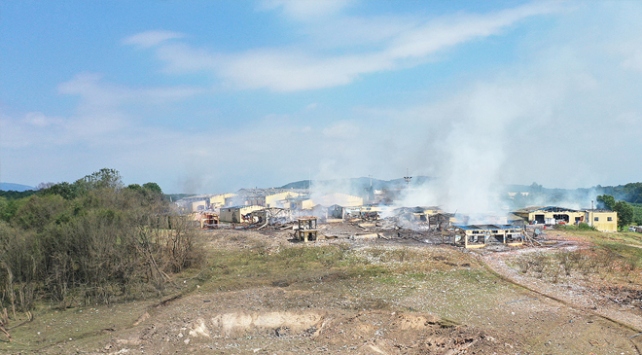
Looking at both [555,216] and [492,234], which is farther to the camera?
[555,216]

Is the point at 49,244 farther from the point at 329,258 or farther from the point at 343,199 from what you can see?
the point at 343,199

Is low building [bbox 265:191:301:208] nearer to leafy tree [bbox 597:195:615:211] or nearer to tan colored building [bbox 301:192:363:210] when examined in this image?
tan colored building [bbox 301:192:363:210]

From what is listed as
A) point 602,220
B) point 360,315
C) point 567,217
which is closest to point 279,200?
point 567,217

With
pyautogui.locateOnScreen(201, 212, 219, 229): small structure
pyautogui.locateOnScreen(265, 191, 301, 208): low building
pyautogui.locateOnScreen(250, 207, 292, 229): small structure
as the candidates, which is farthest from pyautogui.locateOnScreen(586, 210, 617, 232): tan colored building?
pyautogui.locateOnScreen(201, 212, 219, 229): small structure

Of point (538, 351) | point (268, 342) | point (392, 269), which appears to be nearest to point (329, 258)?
point (392, 269)

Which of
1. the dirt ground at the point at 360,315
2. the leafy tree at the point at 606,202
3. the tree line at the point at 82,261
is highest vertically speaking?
the leafy tree at the point at 606,202

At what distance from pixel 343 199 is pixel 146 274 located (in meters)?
49.6

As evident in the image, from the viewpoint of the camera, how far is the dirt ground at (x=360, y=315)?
1398cm

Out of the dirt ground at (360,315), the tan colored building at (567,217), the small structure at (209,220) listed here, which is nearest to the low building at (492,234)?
the dirt ground at (360,315)

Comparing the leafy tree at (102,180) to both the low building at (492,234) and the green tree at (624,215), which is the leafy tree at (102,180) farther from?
the green tree at (624,215)

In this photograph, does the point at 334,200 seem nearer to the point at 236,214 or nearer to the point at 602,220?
the point at 236,214

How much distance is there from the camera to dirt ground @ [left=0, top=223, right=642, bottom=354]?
1398 centimetres

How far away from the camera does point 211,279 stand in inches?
896

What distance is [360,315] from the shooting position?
1614cm
